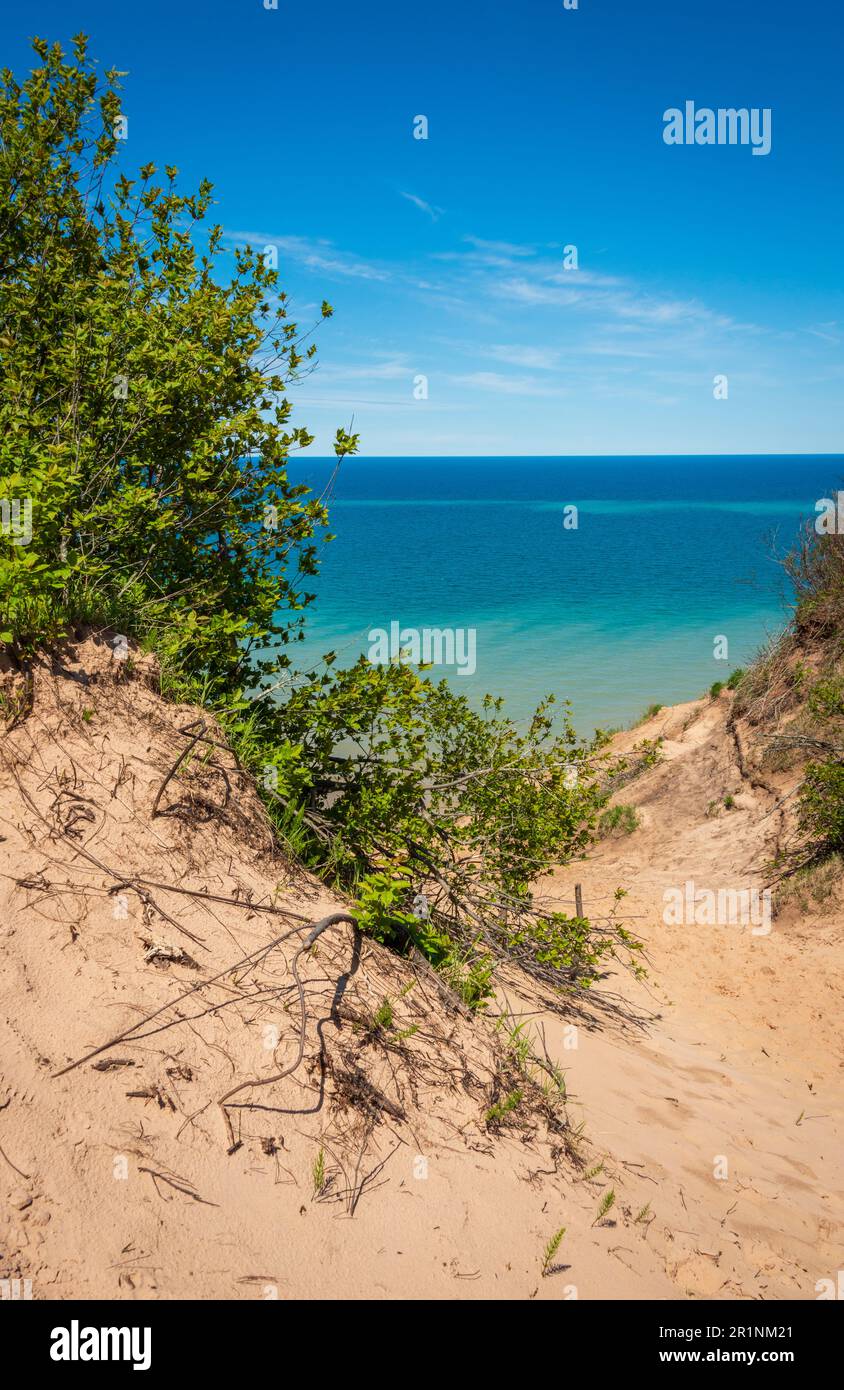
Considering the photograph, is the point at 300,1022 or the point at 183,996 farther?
the point at 300,1022

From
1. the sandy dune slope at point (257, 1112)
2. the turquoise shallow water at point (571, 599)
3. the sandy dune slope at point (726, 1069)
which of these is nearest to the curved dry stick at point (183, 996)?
the sandy dune slope at point (257, 1112)

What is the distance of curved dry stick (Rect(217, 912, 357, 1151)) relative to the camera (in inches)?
148

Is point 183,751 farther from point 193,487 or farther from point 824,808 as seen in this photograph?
point 824,808

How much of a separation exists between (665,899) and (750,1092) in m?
5.12

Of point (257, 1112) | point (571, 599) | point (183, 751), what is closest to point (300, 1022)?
point (257, 1112)

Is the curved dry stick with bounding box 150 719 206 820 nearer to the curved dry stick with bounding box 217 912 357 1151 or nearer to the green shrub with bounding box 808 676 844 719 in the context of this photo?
the curved dry stick with bounding box 217 912 357 1151

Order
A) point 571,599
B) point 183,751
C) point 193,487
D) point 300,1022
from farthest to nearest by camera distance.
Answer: point 571,599 < point 193,487 < point 183,751 < point 300,1022

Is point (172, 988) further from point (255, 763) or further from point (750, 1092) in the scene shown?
point (750, 1092)

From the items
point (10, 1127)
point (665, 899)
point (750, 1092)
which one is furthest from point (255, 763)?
point (665, 899)

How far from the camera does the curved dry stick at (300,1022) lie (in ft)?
12.3

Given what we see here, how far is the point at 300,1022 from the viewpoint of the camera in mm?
4355

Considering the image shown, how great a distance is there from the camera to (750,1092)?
7074 millimetres

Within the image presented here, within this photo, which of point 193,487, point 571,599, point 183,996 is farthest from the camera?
point 571,599

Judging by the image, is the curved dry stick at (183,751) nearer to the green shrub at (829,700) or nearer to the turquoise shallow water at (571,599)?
the turquoise shallow water at (571,599)
